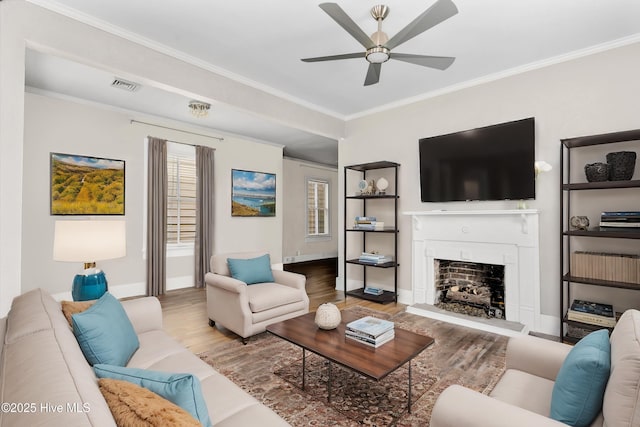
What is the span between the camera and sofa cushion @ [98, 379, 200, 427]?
28.7 inches

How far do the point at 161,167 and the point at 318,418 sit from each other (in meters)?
4.33

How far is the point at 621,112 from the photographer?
117 inches

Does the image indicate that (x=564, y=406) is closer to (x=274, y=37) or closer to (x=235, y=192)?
(x=274, y=37)

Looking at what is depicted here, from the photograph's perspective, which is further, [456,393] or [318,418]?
[318,418]

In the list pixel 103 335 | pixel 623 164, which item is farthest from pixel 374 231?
pixel 103 335

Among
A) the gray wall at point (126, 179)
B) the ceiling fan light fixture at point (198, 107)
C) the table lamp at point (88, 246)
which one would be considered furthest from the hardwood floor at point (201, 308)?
the ceiling fan light fixture at point (198, 107)

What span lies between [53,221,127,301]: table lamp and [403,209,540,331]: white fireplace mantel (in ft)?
10.7

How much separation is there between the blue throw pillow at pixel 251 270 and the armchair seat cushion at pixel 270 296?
86 millimetres

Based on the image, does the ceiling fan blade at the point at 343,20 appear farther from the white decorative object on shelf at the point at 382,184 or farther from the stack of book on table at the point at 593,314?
the stack of book on table at the point at 593,314

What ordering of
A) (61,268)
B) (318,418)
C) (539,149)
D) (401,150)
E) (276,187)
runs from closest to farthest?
(318,418), (539,149), (61,268), (401,150), (276,187)

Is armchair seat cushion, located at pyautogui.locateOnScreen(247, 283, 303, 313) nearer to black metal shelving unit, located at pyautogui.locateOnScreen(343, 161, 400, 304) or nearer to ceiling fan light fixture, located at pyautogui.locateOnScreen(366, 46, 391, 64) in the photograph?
black metal shelving unit, located at pyautogui.locateOnScreen(343, 161, 400, 304)

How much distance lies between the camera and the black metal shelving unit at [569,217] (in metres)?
2.67

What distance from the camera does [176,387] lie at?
0.93m

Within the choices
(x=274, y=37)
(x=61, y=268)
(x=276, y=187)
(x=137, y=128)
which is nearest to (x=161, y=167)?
(x=137, y=128)
